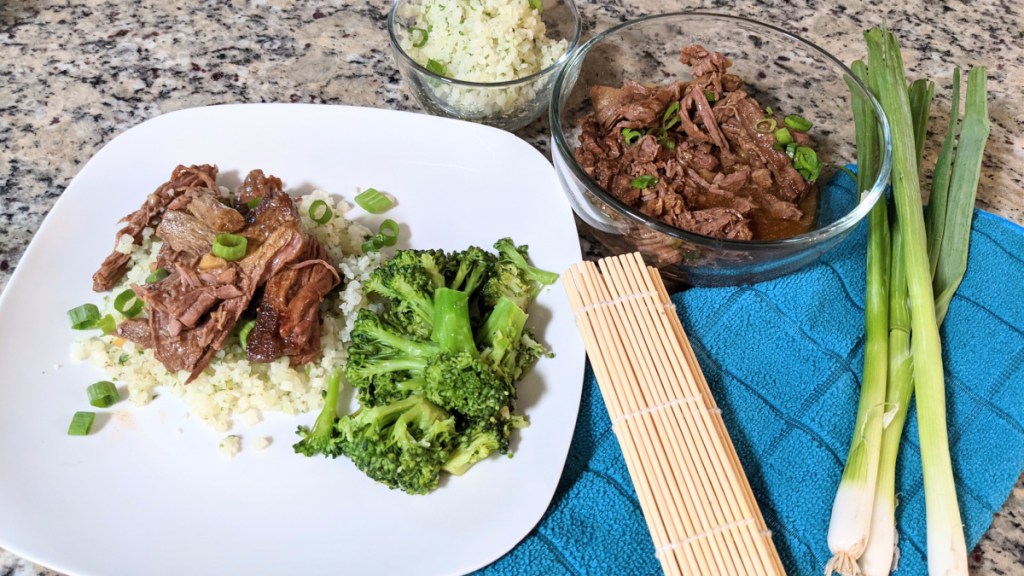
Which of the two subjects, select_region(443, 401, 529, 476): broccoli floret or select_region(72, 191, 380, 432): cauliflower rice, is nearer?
select_region(443, 401, 529, 476): broccoli floret

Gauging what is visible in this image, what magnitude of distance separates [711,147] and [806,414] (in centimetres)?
96

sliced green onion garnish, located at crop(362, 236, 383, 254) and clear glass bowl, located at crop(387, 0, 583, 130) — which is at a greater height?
clear glass bowl, located at crop(387, 0, 583, 130)

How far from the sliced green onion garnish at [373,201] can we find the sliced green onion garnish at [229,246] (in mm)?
454

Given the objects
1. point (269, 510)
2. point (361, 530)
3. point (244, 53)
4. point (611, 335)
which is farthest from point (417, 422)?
point (244, 53)

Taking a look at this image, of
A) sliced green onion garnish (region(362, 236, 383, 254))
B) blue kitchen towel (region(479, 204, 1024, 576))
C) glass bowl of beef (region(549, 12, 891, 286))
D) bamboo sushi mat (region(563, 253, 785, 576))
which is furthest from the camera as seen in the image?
sliced green onion garnish (region(362, 236, 383, 254))

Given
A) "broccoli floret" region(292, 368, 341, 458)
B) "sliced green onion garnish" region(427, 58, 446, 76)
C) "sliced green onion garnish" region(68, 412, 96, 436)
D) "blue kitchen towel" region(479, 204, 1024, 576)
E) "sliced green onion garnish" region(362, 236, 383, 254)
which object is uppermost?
"sliced green onion garnish" region(427, 58, 446, 76)

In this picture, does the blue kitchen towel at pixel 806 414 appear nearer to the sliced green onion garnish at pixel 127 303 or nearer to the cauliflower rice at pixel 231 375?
the cauliflower rice at pixel 231 375

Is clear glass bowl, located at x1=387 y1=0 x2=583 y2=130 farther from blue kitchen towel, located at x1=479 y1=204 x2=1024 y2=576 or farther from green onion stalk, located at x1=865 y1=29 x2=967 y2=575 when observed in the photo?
green onion stalk, located at x1=865 y1=29 x2=967 y2=575

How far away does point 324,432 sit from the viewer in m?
2.05

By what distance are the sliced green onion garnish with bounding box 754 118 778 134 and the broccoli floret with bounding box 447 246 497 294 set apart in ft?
3.51

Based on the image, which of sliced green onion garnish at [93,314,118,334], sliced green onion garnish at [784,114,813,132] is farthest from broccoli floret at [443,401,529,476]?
sliced green onion garnish at [784,114,813,132]

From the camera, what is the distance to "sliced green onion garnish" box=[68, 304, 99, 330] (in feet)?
7.30

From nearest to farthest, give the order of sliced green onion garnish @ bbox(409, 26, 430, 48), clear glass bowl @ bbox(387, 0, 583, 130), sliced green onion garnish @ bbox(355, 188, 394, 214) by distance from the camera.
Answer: sliced green onion garnish @ bbox(355, 188, 394, 214) < clear glass bowl @ bbox(387, 0, 583, 130) < sliced green onion garnish @ bbox(409, 26, 430, 48)

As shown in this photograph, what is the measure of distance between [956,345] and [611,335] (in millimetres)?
1126
